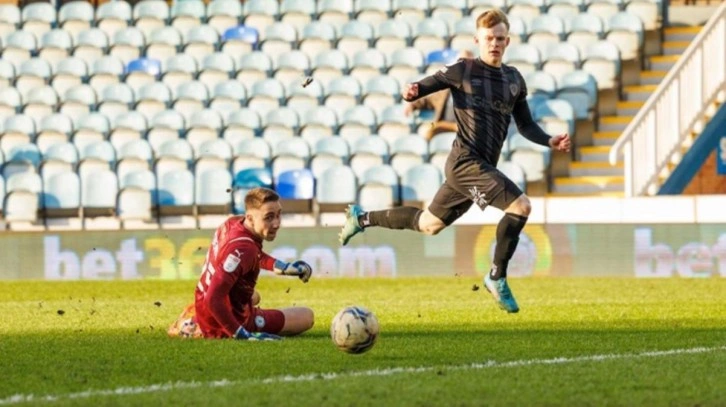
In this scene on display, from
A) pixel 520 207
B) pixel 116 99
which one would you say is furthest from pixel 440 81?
pixel 116 99

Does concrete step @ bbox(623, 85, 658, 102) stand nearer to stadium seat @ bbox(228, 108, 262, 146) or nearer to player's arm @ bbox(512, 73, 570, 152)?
stadium seat @ bbox(228, 108, 262, 146)

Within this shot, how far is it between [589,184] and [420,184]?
233cm

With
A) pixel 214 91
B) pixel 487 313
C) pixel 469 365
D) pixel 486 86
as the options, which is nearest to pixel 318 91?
pixel 214 91

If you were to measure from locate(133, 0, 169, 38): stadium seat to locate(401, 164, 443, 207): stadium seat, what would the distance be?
23.0 ft

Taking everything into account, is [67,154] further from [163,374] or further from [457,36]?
[163,374]

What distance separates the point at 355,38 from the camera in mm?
24188

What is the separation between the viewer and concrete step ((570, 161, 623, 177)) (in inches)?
832

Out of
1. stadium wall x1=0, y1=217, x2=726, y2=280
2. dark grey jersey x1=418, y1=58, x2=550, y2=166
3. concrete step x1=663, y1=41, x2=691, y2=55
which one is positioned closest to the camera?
dark grey jersey x1=418, y1=58, x2=550, y2=166

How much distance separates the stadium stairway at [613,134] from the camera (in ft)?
68.1

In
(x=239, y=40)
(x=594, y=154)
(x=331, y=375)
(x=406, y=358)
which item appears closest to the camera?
(x=331, y=375)

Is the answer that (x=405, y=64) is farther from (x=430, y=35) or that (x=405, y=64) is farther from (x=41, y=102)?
(x=41, y=102)

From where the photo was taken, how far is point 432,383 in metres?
6.84

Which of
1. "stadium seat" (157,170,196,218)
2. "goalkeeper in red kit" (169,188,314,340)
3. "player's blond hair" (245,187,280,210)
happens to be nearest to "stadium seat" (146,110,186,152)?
"stadium seat" (157,170,196,218)

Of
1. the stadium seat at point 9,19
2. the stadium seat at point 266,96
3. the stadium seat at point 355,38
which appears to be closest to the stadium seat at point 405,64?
the stadium seat at point 355,38
